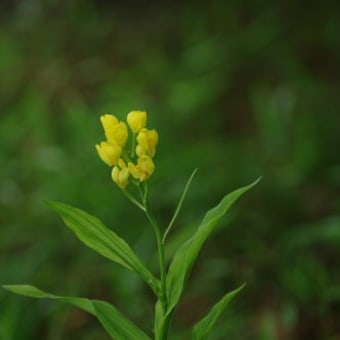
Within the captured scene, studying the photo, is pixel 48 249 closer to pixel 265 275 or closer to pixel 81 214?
pixel 265 275

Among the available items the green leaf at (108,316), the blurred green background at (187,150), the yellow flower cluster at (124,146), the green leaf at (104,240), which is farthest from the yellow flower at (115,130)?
the blurred green background at (187,150)

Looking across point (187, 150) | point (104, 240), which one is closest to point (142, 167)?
point (104, 240)

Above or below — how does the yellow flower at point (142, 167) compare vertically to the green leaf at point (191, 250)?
above

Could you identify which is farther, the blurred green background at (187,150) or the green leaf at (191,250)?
the blurred green background at (187,150)

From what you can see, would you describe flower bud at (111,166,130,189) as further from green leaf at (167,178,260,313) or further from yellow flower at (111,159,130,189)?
green leaf at (167,178,260,313)

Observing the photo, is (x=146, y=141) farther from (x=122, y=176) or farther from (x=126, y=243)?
(x=126, y=243)

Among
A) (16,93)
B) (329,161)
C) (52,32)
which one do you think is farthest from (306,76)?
(52,32)

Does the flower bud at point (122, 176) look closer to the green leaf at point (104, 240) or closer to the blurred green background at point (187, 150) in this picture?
the green leaf at point (104, 240)
